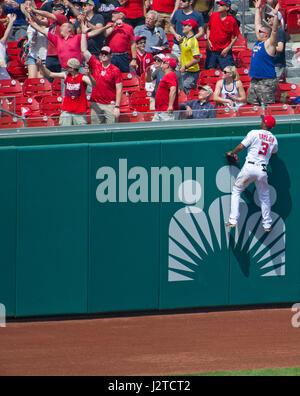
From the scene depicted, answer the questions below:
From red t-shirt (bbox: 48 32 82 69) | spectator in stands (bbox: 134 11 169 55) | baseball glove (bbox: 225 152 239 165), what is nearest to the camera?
baseball glove (bbox: 225 152 239 165)

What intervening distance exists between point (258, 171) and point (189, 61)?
3.44 m

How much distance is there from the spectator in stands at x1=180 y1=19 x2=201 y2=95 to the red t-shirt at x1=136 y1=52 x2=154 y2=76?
844mm

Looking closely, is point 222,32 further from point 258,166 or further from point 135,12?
point 258,166

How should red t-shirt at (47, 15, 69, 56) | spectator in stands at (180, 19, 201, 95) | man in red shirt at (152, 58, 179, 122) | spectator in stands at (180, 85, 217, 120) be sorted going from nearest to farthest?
spectator in stands at (180, 85, 217, 120) → man in red shirt at (152, 58, 179, 122) → spectator in stands at (180, 19, 201, 95) → red t-shirt at (47, 15, 69, 56)

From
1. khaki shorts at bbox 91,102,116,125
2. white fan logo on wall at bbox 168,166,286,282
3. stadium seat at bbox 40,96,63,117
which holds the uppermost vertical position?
stadium seat at bbox 40,96,63,117

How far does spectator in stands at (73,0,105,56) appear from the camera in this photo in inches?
567

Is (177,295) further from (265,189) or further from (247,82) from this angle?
(247,82)

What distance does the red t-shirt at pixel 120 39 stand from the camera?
1423cm

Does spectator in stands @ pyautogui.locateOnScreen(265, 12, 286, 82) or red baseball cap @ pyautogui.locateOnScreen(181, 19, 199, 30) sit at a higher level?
red baseball cap @ pyautogui.locateOnScreen(181, 19, 199, 30)

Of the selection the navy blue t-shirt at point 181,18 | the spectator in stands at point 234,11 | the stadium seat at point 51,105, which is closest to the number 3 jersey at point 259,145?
the stadium seat at point 51,105

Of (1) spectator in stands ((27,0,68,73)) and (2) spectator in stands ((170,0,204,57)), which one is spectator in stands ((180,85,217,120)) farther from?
(1) spectator in stands ((27,0,68,73))

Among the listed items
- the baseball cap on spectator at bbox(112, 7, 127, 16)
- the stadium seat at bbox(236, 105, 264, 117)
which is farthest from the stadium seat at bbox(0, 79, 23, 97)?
the stadium seat at bbox(236, 105, 264, 117)

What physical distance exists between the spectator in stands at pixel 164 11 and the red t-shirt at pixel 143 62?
1.35 metres
